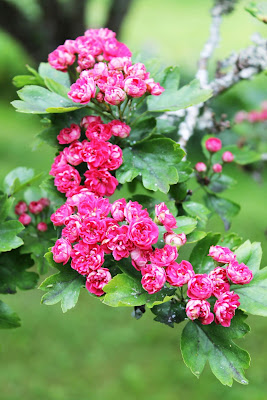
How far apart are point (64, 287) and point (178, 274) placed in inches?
8.3

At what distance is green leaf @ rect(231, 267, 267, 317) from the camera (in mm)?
885

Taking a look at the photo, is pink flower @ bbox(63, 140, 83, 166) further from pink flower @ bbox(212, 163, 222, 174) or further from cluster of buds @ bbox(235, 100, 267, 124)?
cluster of buds @ bbox(235, 100, 267, 124)

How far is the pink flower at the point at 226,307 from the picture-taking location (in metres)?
0.86

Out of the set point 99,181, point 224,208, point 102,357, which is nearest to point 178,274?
point 99,181

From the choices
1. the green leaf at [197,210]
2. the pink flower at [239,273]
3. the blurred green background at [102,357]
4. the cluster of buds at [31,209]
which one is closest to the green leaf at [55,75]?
the cluster of buds at [31,209]

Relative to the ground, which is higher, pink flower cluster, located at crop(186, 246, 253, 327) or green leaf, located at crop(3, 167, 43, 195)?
pink flower cluster, located at crop(186, 246, 253, 327)

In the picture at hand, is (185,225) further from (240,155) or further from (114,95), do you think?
(240,155)

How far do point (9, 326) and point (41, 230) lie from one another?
246 mm

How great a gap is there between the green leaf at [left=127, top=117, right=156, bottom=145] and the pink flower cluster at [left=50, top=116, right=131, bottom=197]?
64 mm

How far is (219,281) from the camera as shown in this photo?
0.89 metres

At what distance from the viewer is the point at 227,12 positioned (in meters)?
1.78

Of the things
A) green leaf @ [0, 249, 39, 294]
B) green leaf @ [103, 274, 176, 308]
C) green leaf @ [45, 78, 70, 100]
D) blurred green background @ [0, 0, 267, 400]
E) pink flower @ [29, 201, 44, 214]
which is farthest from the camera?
blurred green background @ [0, 0, 267, 400]

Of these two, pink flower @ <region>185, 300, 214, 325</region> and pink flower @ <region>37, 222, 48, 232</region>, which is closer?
pink flower @ <region>185, 300, 214, 325</region>

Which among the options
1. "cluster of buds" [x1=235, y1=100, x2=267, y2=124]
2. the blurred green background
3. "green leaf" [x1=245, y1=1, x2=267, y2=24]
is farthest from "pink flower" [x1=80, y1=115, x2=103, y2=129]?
"cluster of buds" [x1=235, y1=100, x2=267, y2=124]
